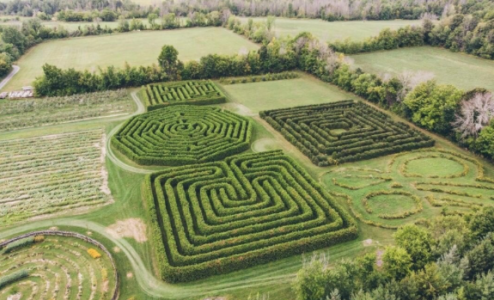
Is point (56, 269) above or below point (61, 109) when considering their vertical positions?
below

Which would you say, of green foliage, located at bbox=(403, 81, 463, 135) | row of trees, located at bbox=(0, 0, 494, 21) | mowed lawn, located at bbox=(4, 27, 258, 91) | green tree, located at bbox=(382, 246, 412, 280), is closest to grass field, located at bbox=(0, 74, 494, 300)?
green foliage, located at bbox=(403, 81, 463, 135)

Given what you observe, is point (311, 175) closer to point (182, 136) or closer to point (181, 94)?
point (182, 136)

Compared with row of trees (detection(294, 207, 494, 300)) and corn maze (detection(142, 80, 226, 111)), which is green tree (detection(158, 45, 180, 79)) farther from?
row of trees (detection(294, 207, 494, 300))

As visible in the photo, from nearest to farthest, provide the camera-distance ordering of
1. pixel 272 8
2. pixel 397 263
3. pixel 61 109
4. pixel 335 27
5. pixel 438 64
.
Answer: pixel 397 263
pixel 61 109
pixel 438 64
pixel 335 27
pixel 272 8

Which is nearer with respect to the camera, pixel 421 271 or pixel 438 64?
pixel 421 271

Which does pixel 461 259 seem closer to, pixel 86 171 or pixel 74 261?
pixel 74 261

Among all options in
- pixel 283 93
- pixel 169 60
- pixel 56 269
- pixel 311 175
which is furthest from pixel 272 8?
pixel 56 269
